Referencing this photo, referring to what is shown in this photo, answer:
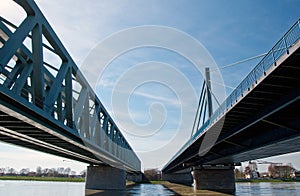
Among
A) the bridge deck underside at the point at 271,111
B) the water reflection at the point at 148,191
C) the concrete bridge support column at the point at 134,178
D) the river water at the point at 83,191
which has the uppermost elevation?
the bridge deck underside at the point at 271,111

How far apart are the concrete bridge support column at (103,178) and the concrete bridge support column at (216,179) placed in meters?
15.8

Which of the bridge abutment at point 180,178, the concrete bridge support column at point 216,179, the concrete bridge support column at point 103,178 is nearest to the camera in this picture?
the concrete bridge support column at point 216,179

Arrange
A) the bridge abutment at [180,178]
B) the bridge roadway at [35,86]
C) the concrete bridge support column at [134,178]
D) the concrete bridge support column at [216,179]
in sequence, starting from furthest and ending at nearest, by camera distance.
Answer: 1. the concrete bridge support column at [134,178]
2. the bridge abutment at [180,178]
3. the concrete bridge support column at [216,179]
4. the bridge roadway at [35,86]

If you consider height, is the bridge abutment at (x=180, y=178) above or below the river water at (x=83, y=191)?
above

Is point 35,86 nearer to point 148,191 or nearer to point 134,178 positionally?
point 148,191

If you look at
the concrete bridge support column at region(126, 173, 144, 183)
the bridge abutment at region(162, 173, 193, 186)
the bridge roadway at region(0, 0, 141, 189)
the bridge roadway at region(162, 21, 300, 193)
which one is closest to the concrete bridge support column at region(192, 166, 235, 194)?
the bridge roadway at region(162, 21, 300, 193)

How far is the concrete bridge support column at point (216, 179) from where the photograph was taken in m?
53.8

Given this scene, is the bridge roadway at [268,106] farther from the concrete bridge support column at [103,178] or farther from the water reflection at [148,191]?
the concrete bridge support column at [103,178]

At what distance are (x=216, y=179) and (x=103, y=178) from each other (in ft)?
73.7

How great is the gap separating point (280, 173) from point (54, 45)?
577ft

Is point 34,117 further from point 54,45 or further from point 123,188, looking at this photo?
point 123,188

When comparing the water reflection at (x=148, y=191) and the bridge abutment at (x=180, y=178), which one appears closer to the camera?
the water reflection at (x=148, y=191)

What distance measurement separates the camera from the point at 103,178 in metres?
55.3

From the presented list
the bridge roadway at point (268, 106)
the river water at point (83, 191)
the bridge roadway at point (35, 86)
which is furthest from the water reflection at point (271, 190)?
the bridge roadway at point (35, 86)
